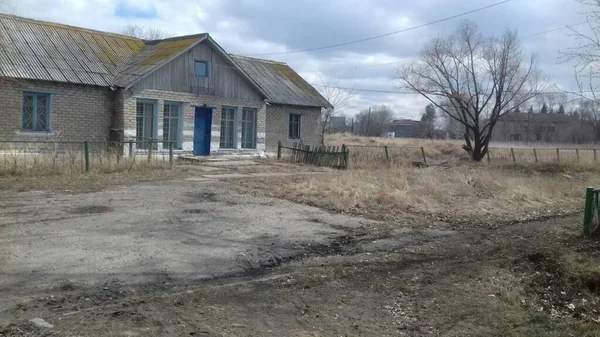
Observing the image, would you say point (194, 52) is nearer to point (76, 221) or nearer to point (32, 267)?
point (76, 221)

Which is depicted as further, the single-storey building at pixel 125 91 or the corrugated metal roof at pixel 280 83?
the corrugated metal roof at pixel 280 83

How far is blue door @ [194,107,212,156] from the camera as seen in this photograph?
25.3 metres

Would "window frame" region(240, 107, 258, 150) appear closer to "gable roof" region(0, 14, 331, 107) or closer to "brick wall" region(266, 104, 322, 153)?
"gable roof" region(0, 14, 331, 107)

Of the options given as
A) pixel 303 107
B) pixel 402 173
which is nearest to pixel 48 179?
pixel 402 173

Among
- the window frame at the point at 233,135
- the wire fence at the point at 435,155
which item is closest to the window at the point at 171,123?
the window frame at the point at 233,135

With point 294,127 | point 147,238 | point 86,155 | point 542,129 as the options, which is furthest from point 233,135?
point 542,129

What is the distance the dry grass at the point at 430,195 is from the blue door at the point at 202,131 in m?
9.08

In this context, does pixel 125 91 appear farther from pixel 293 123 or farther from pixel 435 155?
pixel 435 155

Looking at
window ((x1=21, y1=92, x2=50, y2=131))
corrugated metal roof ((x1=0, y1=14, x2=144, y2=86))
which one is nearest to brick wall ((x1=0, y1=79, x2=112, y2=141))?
window ((x1=21, y1=92, x2=50, y2=131))

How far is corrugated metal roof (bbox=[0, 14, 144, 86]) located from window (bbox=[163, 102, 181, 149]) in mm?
2603

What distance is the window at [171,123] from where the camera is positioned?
78.1 feet

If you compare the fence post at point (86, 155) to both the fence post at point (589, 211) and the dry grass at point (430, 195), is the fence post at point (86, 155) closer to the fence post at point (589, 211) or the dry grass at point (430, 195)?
the dry grass at point (430, 195)

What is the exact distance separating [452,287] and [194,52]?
1980 cm

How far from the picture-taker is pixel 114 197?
40.9 ft
